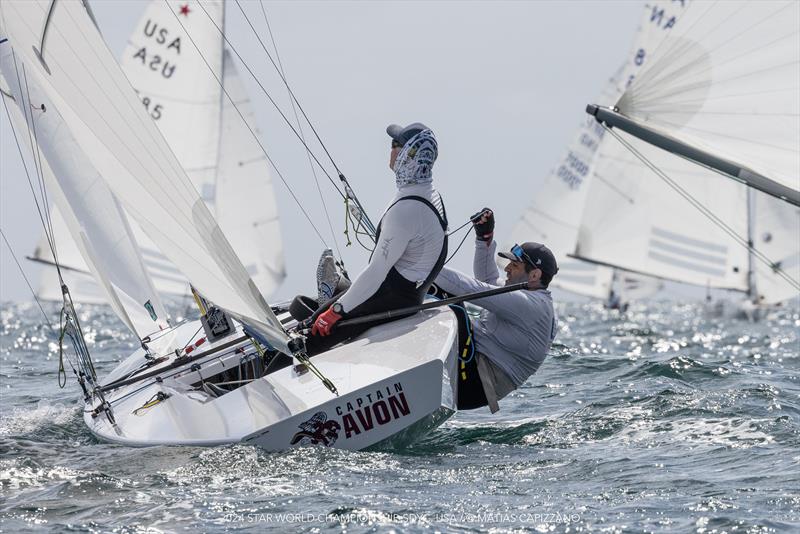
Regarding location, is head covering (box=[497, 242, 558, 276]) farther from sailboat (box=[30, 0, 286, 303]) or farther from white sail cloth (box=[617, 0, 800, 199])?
sailboat (box=[30, 0, 286, 303])

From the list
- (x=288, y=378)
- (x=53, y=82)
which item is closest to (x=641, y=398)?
(x=288, y=378)

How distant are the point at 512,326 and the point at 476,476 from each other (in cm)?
138

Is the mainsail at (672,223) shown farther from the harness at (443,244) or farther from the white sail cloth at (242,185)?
the harness at (443,244)

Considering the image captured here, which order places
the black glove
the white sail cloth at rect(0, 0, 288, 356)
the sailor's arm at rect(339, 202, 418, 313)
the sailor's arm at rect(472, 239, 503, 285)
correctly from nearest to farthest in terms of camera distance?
the white sail cloth at rect(0, 0, 288, 356), the sailor's arm at rect(339, 202, 418, 313), the black glove, the sailor's arm at rect(472, 239, 503, 285)

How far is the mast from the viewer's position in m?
7.55

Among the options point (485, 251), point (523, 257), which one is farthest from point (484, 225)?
point (523, 257)

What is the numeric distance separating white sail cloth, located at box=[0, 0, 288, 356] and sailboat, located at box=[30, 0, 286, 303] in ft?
32.9

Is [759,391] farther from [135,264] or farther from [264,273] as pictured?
[264,273]

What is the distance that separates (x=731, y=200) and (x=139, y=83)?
32.9 feet

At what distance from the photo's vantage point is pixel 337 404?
5699mm

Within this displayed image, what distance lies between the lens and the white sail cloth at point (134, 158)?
604cm

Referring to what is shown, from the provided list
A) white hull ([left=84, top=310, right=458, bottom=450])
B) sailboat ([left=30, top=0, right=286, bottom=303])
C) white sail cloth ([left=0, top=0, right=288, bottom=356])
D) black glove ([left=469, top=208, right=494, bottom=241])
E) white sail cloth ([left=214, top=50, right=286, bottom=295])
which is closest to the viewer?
white hull ([left=84, top=310, right=458, bottom=450])

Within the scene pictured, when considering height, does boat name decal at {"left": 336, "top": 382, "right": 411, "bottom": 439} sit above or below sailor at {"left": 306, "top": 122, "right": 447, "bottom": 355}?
below

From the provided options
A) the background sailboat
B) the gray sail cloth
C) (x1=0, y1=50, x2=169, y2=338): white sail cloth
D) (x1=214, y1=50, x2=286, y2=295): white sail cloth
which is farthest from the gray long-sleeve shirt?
the background sailboat
